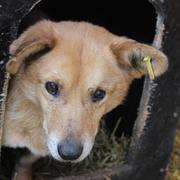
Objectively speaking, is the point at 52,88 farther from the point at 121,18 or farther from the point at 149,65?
the point at 121,18

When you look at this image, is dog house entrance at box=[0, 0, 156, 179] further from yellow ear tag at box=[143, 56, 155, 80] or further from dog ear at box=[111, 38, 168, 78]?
yellow ear tag at box=[143, 56, 155, 80]

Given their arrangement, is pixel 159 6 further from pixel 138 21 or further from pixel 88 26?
pixel 138 21

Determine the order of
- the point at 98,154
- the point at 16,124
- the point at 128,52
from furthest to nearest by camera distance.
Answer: the point at 98,154, the point at 16,124, the point at 128,52

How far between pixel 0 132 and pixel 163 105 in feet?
3.77

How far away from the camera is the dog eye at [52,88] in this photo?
11.9ft

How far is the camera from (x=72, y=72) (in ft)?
11.7

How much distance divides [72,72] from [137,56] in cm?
46

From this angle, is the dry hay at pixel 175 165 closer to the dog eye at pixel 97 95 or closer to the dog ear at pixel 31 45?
the dog eye at pixel 97 95

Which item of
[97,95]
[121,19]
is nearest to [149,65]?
[97,95]

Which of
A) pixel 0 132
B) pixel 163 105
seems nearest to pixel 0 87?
pixel 0 132

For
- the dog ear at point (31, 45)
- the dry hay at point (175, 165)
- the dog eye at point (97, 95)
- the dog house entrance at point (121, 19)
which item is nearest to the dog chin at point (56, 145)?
the dog eye at point (97, 95)

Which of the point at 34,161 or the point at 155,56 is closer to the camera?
A: the point at 155,56

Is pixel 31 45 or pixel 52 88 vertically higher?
pixel 31 45

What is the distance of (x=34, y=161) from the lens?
14.7 feet
